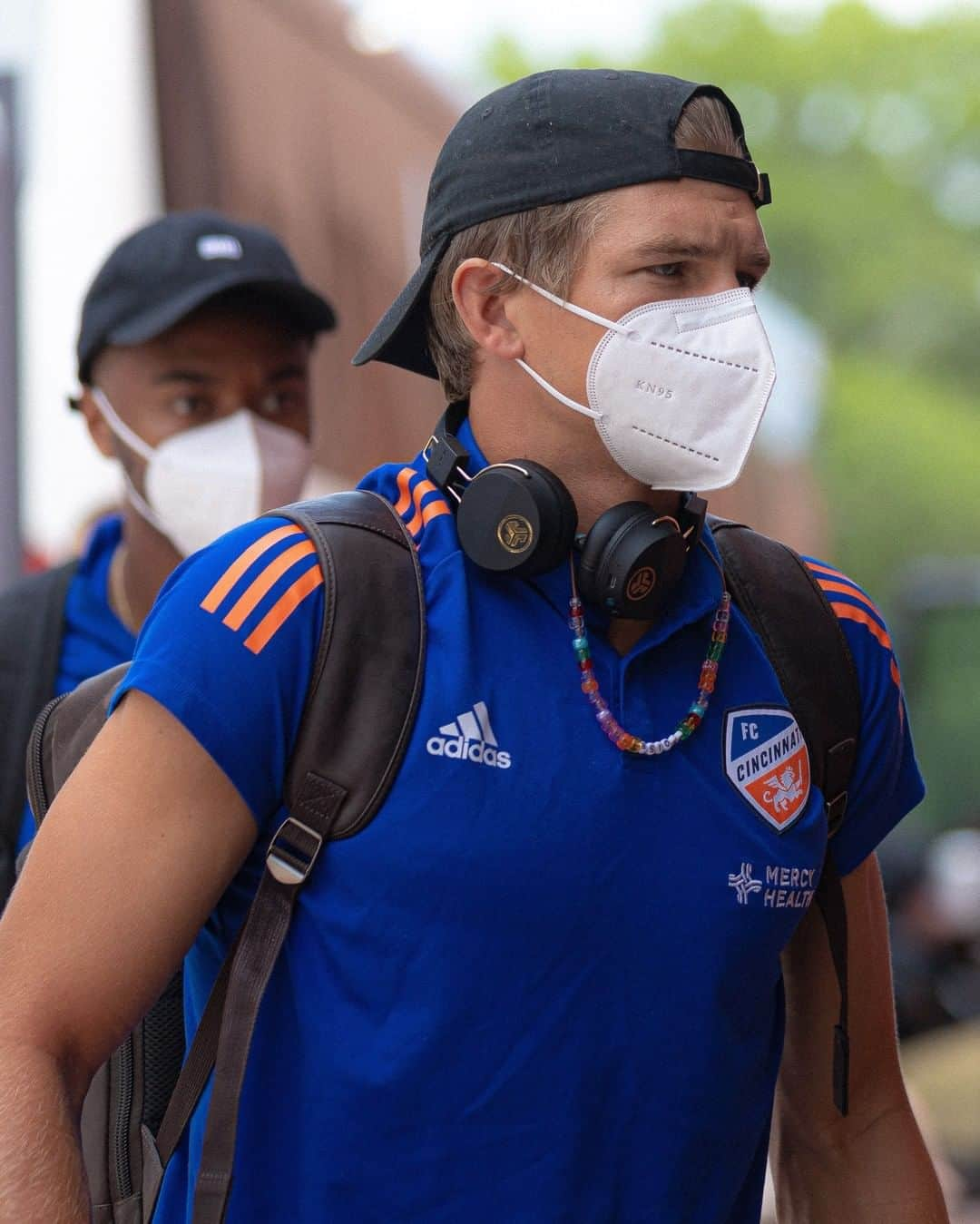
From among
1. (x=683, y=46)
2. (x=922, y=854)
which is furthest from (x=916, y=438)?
(x=922, y=854)

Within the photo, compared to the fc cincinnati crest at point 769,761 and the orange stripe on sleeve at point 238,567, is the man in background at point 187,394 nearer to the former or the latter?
the orange stripe on sleeve at point 238,567

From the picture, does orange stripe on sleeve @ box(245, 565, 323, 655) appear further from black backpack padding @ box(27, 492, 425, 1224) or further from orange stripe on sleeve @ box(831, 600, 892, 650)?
orange stripe on sleeve @ box(831, 600, 892, 650)

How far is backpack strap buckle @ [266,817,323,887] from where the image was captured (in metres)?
1.87

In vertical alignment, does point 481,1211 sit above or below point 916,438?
above

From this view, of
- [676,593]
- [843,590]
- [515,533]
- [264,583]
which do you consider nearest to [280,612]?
[264,583]

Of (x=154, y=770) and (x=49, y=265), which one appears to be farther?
(x=49, y=265)

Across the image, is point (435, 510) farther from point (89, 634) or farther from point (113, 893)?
point (89, 634)

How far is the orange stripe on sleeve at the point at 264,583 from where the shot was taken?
189cm

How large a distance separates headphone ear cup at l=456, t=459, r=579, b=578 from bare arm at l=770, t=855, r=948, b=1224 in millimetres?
662

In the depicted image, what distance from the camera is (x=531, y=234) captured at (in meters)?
2.13

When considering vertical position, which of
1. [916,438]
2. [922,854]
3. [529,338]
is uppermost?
[529,338]

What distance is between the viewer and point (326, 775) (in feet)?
6.13

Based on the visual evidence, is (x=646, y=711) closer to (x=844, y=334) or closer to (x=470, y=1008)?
(x=470, y=1008)

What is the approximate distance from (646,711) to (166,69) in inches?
144
